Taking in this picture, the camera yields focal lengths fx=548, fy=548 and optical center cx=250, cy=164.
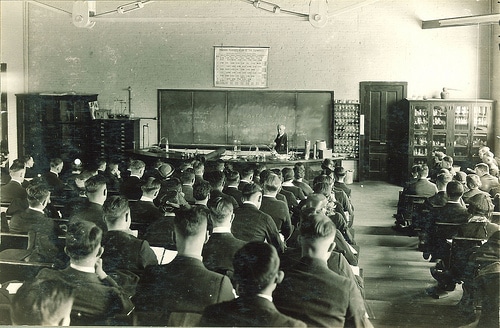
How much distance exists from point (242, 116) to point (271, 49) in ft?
4.78

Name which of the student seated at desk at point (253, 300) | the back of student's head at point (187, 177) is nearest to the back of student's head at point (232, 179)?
the back of student's head at point (187, 177)

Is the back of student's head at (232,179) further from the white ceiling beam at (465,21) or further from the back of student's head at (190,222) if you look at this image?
the white ceiling beam at (465,21)

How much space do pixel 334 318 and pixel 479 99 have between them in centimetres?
948

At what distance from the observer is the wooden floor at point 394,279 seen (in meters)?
4.05

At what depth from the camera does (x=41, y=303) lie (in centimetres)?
224

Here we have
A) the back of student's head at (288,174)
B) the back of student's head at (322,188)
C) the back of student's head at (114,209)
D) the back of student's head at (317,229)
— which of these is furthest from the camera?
the back of student's head at (288,174)

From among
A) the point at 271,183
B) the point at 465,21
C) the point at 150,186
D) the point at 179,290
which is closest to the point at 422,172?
the point at 465,21

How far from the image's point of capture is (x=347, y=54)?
10.9 m

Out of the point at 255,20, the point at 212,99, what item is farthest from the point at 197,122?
the point at 255,20

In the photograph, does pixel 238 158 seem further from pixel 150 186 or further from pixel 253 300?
pixel 253 300

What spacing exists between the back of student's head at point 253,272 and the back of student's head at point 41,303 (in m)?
0.78

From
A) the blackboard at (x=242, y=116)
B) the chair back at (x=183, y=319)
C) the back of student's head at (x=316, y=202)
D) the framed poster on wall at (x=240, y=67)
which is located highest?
the framed poster on wall at (x=240, y=67)

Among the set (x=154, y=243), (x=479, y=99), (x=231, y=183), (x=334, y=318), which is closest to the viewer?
(x=334, y=318)

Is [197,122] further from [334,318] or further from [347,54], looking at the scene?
[334,318]
